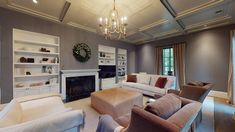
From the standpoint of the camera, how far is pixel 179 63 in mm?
5609

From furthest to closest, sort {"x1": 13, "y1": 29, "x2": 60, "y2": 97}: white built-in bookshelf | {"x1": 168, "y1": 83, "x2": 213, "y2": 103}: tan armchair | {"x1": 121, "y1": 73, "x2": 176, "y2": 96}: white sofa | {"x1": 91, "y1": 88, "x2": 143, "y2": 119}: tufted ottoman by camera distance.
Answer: {"x1": 121, "y1": 73, "x2": 176, "y2": 96}: white sofa, {"x1": 13, "y1": 29, "x2": 60, "y2": 97}: white built-in bookshelf, {"x1": 91, "y1": 88, "x2": 143, "y2": 119}: tufted ottoman, {"x1": 168, "y1": 83, "x2": 213, "y2": 103}: tan armchair

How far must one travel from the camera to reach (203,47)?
192 inches

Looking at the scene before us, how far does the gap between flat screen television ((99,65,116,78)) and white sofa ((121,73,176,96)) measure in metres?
1.02

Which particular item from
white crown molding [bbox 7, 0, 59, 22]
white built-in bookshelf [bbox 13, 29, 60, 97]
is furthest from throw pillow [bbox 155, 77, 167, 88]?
white crown molding [bbox 7, 0, 59, 22]

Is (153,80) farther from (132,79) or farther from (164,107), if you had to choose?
(164,107)

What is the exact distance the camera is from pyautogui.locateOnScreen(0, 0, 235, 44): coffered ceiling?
2.99 m

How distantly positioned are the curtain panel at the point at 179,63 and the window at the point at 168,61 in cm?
29

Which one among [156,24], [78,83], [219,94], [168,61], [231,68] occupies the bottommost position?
[219,94]

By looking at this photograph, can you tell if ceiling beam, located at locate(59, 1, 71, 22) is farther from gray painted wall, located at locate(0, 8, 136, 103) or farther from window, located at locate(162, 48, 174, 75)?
window, located at locate(162, 48, 174, 75)

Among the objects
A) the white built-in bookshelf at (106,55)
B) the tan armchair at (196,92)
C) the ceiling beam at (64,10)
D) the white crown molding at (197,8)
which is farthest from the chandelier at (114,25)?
the white built-in bookshelf at (106,55)

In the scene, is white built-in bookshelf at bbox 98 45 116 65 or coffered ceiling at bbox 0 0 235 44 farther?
white built-in bookshelf at bbox 98 45 116 65

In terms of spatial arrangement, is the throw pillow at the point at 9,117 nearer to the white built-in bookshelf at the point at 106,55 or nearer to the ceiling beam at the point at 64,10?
the ceiling beam at the point at 64,10

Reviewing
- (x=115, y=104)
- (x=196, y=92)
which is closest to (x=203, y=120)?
(x=196, y=92)

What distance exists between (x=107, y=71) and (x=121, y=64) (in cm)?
122
